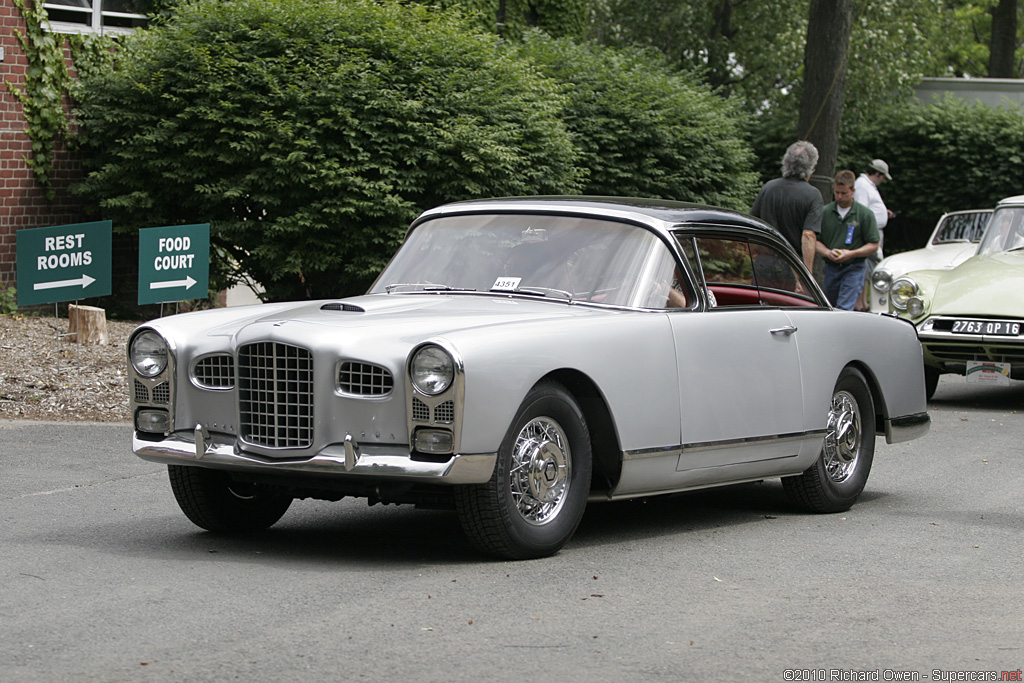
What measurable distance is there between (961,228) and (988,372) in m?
6.44

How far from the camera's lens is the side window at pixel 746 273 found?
23.5ft

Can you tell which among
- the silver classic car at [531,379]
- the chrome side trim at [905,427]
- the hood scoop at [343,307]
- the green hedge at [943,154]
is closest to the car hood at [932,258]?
the chrome side trim at [905,427]

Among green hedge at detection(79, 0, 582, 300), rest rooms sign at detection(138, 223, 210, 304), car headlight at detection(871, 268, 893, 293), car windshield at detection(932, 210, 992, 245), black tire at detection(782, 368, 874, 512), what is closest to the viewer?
black tire at detection(782, 368, 874, 512)

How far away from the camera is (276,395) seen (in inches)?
227

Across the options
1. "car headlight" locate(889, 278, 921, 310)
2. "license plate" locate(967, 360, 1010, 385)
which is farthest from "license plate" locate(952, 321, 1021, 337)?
"car headlight" locate(889, 278, 921, 310)

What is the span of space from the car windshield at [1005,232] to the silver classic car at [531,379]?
19.3ft

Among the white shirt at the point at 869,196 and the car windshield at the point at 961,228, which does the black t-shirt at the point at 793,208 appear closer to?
the white shirt at the point at 869,196

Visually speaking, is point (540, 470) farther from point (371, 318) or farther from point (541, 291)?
point (541, 291)

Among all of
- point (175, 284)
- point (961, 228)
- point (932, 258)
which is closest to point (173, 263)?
point (175, 284)

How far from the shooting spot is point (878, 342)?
782cm

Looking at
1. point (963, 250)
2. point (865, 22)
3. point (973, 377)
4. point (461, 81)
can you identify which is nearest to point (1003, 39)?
point (865, 22)

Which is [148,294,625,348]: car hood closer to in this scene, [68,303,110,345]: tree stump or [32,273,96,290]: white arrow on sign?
[32,273,96,290]: white arrow on sign

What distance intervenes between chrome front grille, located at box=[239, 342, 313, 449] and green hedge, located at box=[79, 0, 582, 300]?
8.91 metres

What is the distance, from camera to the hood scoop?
620 cm
